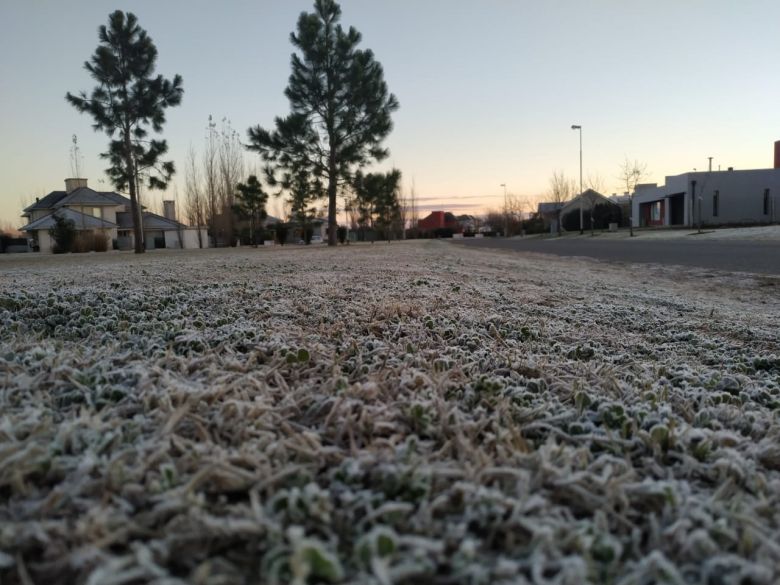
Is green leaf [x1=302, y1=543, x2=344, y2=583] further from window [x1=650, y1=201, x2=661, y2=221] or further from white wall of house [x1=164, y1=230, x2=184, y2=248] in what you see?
window [x1=650, y1=201, x2=661, y2=221]

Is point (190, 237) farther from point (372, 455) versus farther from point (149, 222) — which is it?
point (372, 455)

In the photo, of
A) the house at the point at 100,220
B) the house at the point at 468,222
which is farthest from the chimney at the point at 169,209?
the house at the point at 468,222

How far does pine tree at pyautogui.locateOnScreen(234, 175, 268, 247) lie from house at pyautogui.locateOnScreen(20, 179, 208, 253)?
9790 millimetres

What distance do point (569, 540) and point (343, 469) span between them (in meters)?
0.55

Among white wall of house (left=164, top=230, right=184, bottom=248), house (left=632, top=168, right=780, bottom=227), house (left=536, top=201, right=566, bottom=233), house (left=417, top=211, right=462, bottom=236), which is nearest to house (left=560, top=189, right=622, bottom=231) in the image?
house (left=536, top=201, right=566, bottom=233)

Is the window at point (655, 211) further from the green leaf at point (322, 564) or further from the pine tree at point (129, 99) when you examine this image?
the green leaf at point (322, 564)

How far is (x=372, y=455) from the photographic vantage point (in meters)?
1.41

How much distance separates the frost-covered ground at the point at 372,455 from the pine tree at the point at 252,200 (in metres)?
28.5

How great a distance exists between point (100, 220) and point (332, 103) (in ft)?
82.3

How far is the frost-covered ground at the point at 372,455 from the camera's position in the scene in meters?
1.02

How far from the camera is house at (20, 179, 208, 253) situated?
3853 centimetres

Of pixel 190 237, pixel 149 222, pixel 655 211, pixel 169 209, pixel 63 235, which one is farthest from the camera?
pixel 169 209

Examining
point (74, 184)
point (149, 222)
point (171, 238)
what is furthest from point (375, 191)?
Answer: point (74, 184)

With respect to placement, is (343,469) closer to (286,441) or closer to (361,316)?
(286,441)
